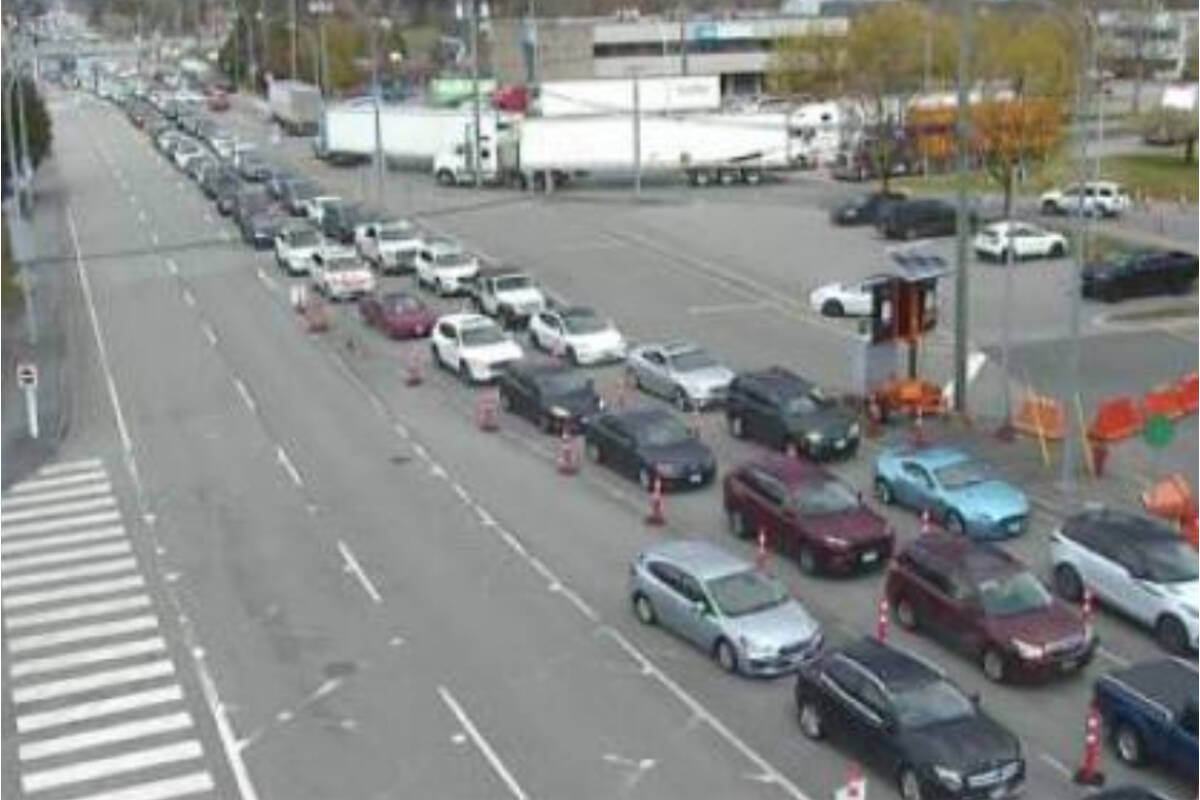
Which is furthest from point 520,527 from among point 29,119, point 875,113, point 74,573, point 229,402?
point 29,119

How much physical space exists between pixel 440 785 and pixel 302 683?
13.0 ft

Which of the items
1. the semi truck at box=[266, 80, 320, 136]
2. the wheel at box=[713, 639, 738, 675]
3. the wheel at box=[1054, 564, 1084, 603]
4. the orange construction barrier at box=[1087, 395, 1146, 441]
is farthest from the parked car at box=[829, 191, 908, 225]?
the semi truck at box=[266, 80, 320, 136]

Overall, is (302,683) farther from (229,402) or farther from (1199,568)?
(229,402)

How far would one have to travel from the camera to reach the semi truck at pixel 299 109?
11338 centimetres

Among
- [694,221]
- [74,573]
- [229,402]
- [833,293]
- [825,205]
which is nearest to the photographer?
[74,573]

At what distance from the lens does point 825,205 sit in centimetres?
7144

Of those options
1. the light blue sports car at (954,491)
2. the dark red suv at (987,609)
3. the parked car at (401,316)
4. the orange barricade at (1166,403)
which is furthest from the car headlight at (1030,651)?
the parked car at (401,316)

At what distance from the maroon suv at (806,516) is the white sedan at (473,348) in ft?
42.2

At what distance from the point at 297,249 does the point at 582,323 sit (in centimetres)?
1757

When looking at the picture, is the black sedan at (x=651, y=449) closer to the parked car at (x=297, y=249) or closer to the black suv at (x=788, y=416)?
the black suv at (x=788, y=416)

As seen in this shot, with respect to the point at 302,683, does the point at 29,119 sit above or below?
above

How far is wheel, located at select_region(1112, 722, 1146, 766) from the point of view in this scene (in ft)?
67.8

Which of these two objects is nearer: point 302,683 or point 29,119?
point 302,683

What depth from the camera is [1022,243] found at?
56.1 metres
